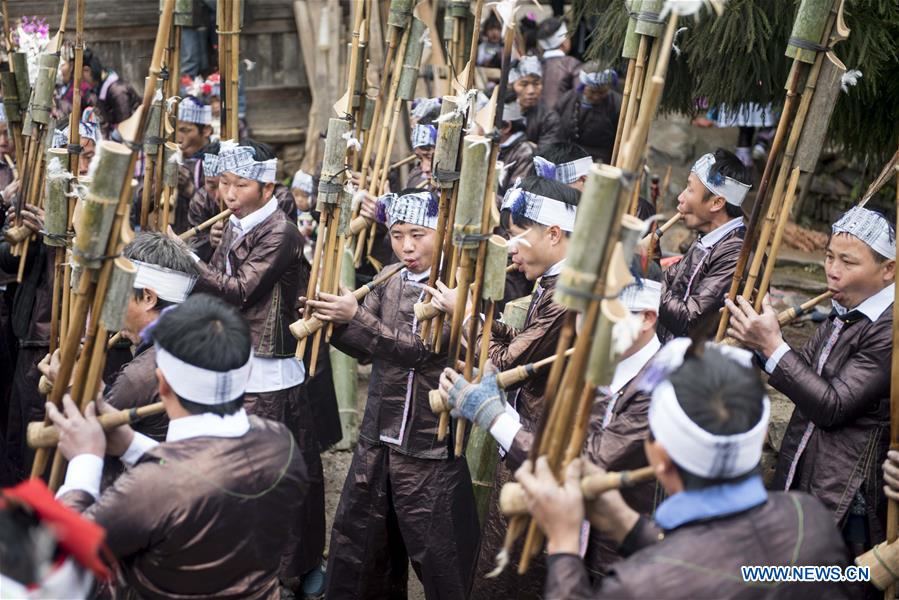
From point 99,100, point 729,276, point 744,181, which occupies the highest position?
point 744,181

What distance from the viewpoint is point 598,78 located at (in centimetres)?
698

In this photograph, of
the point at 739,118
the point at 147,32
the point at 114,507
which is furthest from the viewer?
the point at 147,32

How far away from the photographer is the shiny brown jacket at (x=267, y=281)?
447 cm

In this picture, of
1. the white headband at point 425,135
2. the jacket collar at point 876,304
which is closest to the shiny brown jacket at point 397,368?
the jacket collar at point 876,304

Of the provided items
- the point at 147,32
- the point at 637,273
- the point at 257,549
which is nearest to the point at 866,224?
the point at 637,273

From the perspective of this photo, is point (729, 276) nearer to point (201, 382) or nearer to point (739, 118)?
point (739, 118)

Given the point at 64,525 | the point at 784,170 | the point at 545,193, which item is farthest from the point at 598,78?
the point at 64,525

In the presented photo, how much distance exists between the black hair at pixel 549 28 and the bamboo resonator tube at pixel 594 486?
647 cm

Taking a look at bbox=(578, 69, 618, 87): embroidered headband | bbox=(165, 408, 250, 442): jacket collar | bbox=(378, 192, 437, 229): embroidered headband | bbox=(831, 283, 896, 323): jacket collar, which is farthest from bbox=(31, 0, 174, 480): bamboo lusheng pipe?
bbox=(578, 69, 618, 87): embroidered headband

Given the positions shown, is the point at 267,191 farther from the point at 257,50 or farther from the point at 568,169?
the point at 257,50

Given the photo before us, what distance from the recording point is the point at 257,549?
2.65 m

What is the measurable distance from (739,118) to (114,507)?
4.39 m

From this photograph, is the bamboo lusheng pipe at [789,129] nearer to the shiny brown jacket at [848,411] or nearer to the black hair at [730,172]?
the shiny brown jacket at [848,411]

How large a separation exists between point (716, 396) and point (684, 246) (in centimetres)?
618
